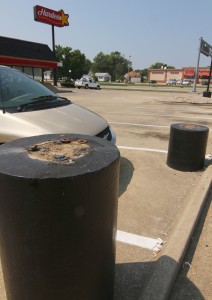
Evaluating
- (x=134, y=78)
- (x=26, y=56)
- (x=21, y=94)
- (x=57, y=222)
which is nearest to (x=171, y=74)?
(x=134, y=78)

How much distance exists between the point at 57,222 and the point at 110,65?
502 feet

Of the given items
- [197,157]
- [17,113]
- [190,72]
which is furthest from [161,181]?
[190,72]

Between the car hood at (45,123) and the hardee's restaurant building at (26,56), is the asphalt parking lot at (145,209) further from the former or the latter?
the hardee's restaurant building at (26,56)

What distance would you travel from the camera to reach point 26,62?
28.2 m

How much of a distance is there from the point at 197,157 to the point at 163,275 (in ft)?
9.93

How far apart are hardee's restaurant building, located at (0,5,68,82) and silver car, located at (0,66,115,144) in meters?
22.5

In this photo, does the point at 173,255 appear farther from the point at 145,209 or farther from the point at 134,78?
the point at 134,78

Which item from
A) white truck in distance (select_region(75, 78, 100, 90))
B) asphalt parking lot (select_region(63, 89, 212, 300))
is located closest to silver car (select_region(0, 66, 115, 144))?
asphalt parking lot (select_region(63, 89, 212, 300))

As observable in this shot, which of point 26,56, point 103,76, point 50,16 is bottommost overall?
point 103,76

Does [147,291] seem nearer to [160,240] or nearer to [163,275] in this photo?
[163,275]

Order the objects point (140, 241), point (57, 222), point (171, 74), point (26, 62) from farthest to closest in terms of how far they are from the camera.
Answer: point (171, 74), point (26, 62), point (140, 241), point (57, 222)

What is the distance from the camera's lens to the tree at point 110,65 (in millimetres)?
147000

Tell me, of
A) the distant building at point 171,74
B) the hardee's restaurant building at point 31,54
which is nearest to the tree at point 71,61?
the hardee's restaurant building at point 31,54

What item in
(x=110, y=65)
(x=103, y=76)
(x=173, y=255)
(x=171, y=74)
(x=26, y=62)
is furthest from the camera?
(x=110, y=65)
